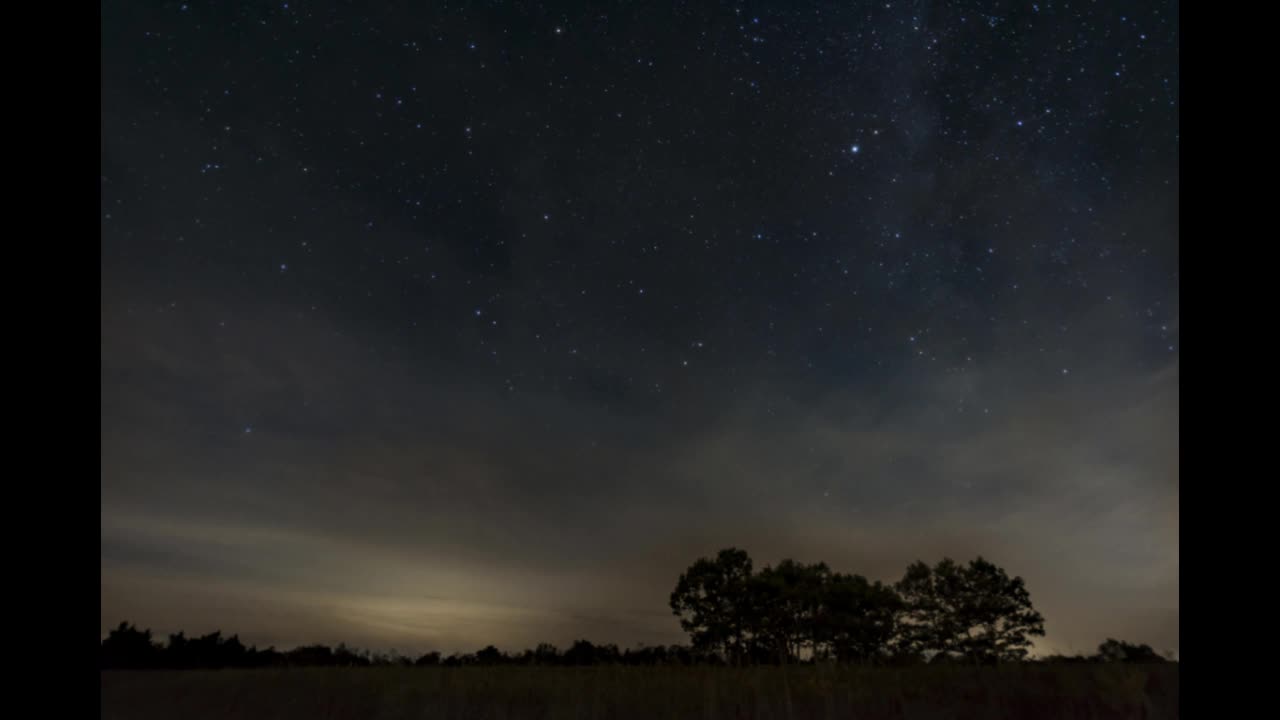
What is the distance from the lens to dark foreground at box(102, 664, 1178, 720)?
537 centimetres

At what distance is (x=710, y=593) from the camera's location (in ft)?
125

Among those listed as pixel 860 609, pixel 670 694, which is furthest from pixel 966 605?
pixel 670 694

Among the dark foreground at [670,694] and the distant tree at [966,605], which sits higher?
the dark foreground at [670,694]

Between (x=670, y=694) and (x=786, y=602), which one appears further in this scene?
(x=786, y=602)

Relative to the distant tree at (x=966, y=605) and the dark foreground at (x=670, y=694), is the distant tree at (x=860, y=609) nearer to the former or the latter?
the distant tree at (x=966, y=605)

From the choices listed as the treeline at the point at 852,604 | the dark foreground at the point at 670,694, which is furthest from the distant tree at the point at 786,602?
the dark foreground at the point at 670,694

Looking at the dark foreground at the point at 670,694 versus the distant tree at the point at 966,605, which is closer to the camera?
the dark foreground at the point at 670,694

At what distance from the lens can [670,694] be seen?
228 inches

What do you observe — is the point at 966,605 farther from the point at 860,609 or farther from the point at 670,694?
the point at 670,694

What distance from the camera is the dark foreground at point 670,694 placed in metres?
5.37

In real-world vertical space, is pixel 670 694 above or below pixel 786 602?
above
